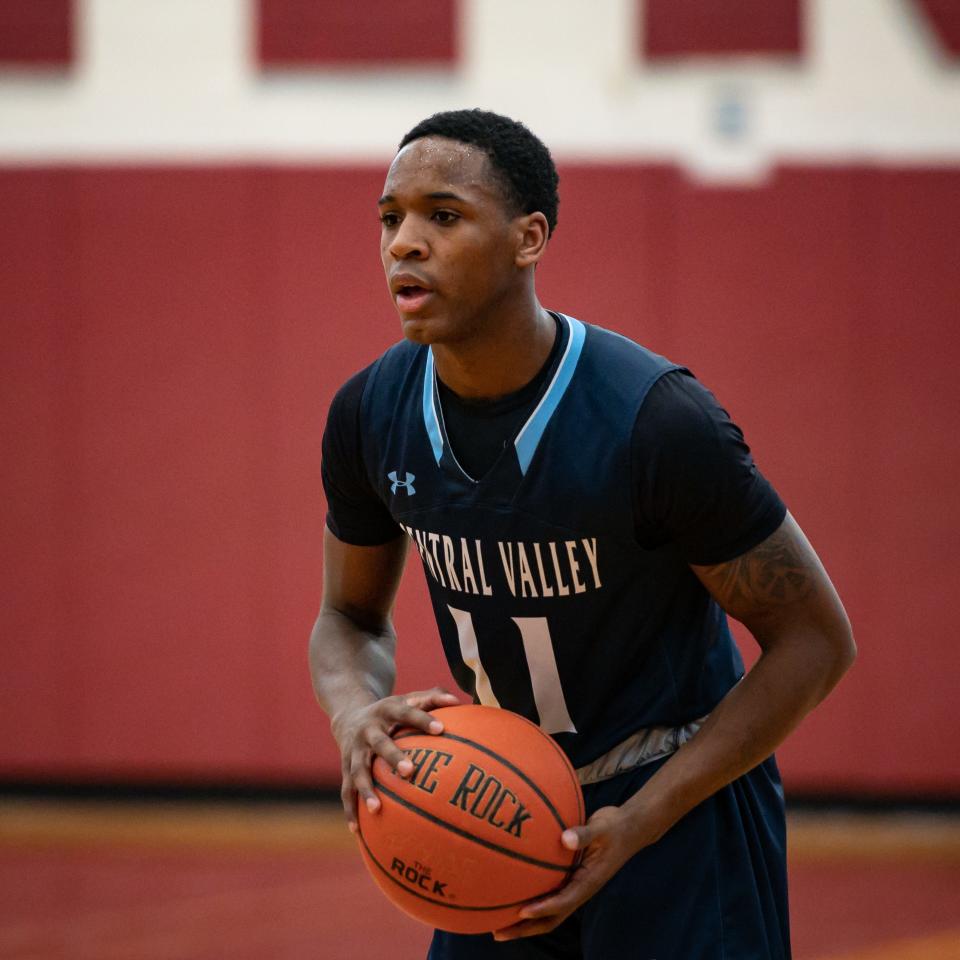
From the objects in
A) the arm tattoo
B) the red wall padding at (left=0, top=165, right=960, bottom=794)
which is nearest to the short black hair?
the arm tattoo

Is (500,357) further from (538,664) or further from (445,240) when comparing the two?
(538,664)

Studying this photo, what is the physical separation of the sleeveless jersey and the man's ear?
0.42ft

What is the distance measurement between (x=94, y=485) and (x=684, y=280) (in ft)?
8.78

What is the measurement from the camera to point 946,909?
417cm

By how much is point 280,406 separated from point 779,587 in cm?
405

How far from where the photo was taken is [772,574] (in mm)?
1722

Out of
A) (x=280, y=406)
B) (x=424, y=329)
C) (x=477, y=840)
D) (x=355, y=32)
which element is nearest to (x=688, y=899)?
(x=477, y=840)

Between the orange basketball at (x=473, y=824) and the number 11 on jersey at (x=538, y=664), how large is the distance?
113 millimetres

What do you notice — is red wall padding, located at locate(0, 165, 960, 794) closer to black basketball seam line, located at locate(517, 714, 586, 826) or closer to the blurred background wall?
the blurred background wall

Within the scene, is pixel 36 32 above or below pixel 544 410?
above

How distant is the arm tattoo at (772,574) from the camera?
1.72m

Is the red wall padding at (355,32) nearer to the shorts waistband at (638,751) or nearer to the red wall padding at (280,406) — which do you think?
the red wall padding at (280,406)

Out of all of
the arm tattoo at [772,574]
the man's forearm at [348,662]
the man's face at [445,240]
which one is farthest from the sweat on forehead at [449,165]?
the man's forearm at [348,662]

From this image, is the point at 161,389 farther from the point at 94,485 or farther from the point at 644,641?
the point at 644,641
